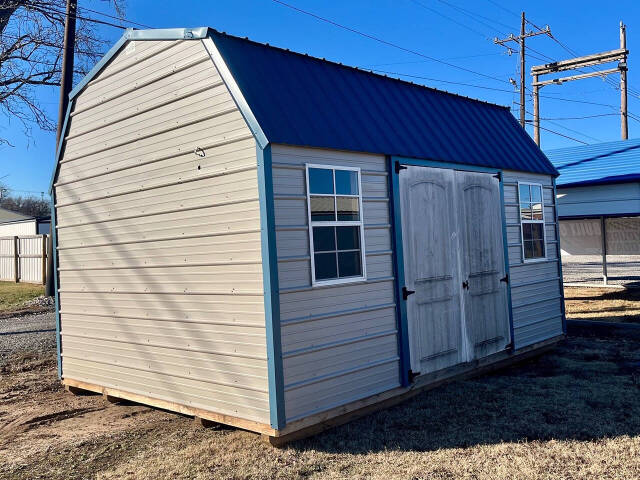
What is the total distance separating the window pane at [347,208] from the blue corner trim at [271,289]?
912 mm

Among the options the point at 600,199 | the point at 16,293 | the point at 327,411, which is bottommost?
the point at 327,411

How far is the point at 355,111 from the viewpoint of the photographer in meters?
6.35

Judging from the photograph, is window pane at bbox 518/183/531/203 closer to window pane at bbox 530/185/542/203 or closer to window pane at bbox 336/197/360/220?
window pane at bbox 530/185/542/203

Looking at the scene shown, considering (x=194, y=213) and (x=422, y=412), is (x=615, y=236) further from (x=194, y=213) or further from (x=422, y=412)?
(x=194, y=213)

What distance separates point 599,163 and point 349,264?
41.3ft

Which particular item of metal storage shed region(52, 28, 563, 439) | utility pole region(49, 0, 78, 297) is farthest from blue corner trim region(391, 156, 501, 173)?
utility pole region(49, 0, 78, 297)

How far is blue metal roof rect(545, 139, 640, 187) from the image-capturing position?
1497cm

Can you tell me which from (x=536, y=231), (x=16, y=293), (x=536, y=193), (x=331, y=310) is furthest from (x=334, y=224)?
(x=16, y=293)

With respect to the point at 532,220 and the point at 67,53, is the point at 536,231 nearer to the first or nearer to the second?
the point at 532,220

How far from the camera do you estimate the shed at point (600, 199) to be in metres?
14.8

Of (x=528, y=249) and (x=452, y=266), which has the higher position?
(x=528, y=249)

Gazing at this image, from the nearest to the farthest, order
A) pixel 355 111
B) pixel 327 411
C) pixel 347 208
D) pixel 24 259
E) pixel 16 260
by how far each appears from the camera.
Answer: pixel 327 411, pixel 347 208, pixel 355 111, pixel 24 259, pixel 16 260

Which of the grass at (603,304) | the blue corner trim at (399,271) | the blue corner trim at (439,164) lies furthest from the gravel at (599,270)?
the blue corner trim at (399,271)

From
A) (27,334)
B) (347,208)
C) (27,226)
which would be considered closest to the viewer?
(347,208)
